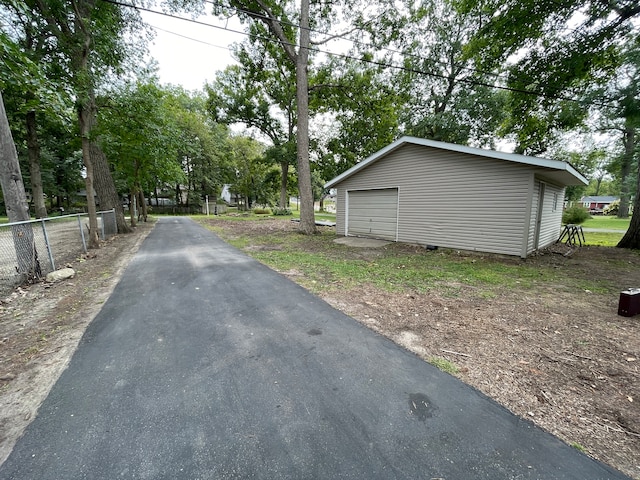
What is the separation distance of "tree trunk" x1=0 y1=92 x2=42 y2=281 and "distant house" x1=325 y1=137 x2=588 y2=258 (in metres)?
9.16

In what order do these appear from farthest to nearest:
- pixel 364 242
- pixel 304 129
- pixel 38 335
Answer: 1. pixel 304 129
2. pixel 364 242
3. pixel 38 335

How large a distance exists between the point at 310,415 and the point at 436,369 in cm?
126

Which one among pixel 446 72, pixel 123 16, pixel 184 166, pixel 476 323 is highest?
pixel 446 72

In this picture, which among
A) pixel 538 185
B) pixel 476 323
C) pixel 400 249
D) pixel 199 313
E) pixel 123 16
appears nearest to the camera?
pixel 476 323

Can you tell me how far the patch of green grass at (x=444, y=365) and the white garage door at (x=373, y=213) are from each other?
731 centimetres

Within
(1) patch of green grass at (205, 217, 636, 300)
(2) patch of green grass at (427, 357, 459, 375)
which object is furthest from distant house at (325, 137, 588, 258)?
(2) patch of green grass at (427, 357, 459, 375)

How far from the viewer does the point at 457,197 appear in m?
7.55

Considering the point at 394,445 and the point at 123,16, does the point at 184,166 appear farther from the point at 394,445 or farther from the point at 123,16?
the point at 394,445

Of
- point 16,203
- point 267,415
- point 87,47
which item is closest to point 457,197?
point 267,415

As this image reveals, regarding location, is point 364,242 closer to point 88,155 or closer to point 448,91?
point 88,155

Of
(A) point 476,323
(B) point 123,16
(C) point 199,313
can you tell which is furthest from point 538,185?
(B) point 123,16

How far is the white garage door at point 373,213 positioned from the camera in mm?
9398

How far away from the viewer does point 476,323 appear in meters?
3.15

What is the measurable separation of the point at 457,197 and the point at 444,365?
6568 millimetres
